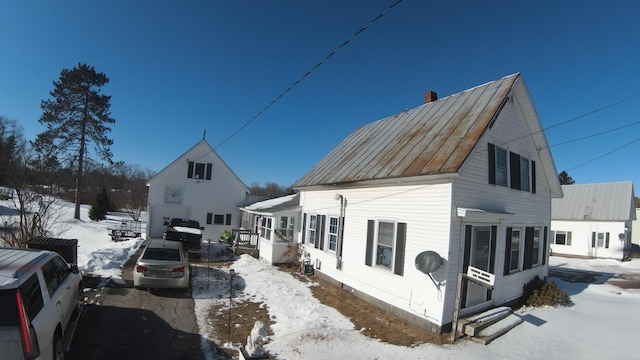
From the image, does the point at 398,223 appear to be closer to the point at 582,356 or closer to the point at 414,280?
the point at 414,280

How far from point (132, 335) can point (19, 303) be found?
383 centimetres

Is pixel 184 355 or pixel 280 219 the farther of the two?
pixel 280 219

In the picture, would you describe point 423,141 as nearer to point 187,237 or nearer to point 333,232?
point 333,232

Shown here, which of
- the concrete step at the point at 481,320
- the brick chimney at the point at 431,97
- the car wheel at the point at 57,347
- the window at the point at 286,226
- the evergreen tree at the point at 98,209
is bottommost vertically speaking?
the evergreen tree at the point at 98,209


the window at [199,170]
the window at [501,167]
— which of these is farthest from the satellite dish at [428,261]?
the window at [199,170]

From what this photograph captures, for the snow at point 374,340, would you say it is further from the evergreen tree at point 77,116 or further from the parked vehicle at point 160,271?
the evergreen tree at point 77,116

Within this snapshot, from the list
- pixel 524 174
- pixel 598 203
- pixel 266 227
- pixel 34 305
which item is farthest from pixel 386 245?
pixel 598 203

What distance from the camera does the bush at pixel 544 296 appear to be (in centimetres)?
1116

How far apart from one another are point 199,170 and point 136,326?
22.0m

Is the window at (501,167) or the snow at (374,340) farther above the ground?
the window at (501,167)

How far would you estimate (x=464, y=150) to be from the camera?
29.2ft

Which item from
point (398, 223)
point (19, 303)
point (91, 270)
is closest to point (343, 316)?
point (398, 223)

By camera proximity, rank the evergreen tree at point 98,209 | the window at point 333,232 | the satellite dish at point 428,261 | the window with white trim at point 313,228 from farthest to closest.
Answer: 1. the evergreen tree at point 98,209
2. the window with white trim at point 313,228
3. the window at point 333,232
4. the satellite dish at point 428,261

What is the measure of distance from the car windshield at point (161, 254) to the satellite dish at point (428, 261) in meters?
7.66
